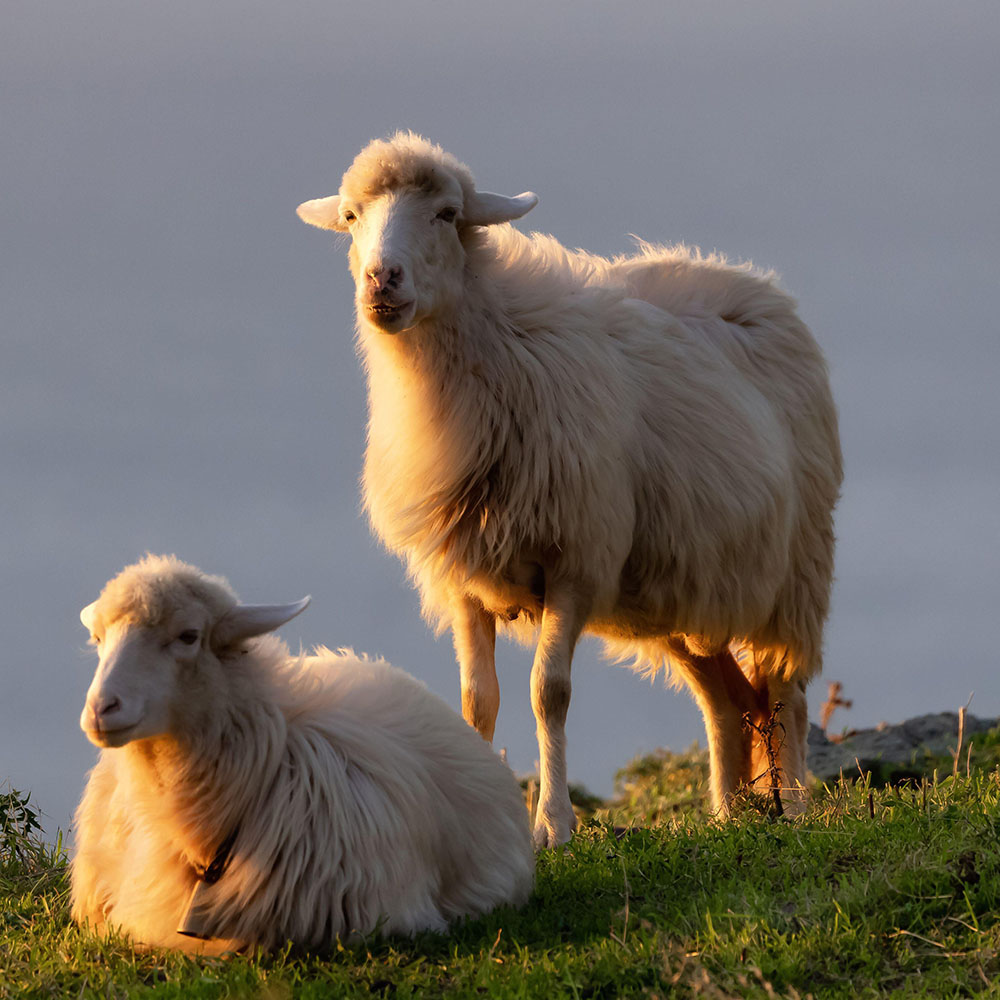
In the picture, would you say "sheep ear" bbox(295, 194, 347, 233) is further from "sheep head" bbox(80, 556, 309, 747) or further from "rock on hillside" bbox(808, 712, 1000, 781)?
"rock on hillside" bbox(808, 712, 1000, 781)

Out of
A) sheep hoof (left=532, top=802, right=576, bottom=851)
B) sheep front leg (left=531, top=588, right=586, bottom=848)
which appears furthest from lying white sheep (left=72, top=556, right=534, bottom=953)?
sheep front leg (left=531, top=588, right=586, bottom=848)

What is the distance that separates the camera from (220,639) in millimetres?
4996

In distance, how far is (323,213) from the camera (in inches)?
306

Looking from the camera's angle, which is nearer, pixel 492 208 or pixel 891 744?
pixel 492 208

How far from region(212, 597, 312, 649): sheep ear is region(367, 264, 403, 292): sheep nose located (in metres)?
2.16

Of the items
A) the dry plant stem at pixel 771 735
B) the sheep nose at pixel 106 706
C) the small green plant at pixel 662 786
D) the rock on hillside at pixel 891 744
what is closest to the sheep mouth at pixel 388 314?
the sheep nose at pixel 106 706

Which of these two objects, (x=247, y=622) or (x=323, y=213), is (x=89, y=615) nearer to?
(x=247, y=622)

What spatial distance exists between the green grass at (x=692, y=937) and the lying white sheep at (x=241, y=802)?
137 millimetres

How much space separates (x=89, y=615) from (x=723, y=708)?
5271 mm

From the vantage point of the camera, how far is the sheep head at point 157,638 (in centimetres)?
464

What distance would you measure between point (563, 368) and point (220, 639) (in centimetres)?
304

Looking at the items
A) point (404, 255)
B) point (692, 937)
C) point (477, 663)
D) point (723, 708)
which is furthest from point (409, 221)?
point (723, 708)

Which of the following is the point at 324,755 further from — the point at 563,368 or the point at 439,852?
the point at 563,368

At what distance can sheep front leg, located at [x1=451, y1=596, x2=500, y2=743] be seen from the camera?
7652 mm
